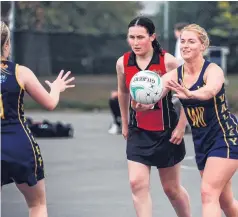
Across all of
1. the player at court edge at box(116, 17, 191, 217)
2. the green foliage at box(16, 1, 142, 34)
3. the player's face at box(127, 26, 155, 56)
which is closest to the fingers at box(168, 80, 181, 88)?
the player at court edge at box(116, 17, 191, 217)

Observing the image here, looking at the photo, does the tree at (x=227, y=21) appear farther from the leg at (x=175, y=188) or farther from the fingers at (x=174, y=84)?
the fingers at (x=174, y=84)

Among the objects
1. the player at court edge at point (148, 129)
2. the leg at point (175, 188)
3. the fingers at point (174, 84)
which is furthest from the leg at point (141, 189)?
the fingers at point (174, 84)

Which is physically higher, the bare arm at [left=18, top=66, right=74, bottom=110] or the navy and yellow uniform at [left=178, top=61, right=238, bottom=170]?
the bare arm at [left=18, top=66, right=74, bottom=110]

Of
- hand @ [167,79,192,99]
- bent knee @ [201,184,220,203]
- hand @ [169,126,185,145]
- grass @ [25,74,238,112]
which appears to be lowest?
grass @ [25,74,238,112]

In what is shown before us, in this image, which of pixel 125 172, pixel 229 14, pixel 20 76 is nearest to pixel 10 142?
pixel 20 76

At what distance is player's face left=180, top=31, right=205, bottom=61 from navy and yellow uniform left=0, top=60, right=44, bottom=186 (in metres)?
1.57

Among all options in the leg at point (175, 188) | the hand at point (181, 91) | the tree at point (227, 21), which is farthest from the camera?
the tree at point (227, 21)

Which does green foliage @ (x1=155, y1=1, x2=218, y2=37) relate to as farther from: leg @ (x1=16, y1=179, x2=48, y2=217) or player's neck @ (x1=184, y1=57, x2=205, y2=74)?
leg @ (x1=16, y1=179, x2=48, y2=217)

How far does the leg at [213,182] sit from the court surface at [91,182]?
6.69 ft

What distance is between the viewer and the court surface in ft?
32.1

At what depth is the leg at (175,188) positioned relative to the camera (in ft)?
26.3

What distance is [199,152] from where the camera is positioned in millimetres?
7527

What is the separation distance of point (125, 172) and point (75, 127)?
8252mm

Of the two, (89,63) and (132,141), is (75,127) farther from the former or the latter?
(132,141)
